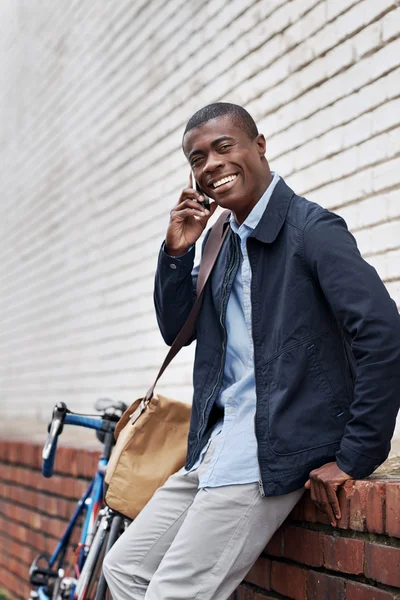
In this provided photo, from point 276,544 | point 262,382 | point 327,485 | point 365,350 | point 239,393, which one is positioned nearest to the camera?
point 365,350

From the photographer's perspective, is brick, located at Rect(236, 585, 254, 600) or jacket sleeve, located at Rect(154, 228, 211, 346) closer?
jacket sleeve, located at Rect(154, 228, 211, 346)

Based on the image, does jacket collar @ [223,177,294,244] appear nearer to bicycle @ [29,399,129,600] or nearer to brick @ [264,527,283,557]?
brick @ [264,527,283,557]

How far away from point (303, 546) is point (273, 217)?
960 millimetres

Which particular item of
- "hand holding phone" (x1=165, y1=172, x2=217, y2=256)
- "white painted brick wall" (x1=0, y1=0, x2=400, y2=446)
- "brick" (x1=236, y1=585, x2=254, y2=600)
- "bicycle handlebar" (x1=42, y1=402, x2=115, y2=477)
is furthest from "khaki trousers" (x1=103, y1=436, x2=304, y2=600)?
"bicycle handlebar" (x1=42, y1=402, x2=115, y2=477)

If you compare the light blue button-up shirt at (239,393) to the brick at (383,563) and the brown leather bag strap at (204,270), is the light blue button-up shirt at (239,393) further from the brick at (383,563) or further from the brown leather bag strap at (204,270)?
the brick at (383,563)

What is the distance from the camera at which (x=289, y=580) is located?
8.71 feet

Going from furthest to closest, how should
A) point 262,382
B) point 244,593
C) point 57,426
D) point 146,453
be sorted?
point 57,426 < point 146,453 < point 244,593 < point 262,382

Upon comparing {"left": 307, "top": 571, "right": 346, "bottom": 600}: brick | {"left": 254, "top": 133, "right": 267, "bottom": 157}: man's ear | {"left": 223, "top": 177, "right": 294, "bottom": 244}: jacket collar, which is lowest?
{"left": 307, "top": 571, "right": 346, "bottom": 600}: brick

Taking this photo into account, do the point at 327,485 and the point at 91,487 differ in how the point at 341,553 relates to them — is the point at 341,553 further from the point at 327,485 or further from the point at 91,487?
the point at 91,487

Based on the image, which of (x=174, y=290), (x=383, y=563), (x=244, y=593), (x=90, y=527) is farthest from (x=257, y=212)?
(x=90, y=527)

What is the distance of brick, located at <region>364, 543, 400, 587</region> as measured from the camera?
217 cm

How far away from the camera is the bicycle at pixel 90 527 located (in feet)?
12.2

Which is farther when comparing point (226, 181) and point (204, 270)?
point (204, 270)

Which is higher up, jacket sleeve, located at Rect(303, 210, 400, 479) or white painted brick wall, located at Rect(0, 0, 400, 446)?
white painted brick wall, located at Rect(0, 0, 400, 446)
